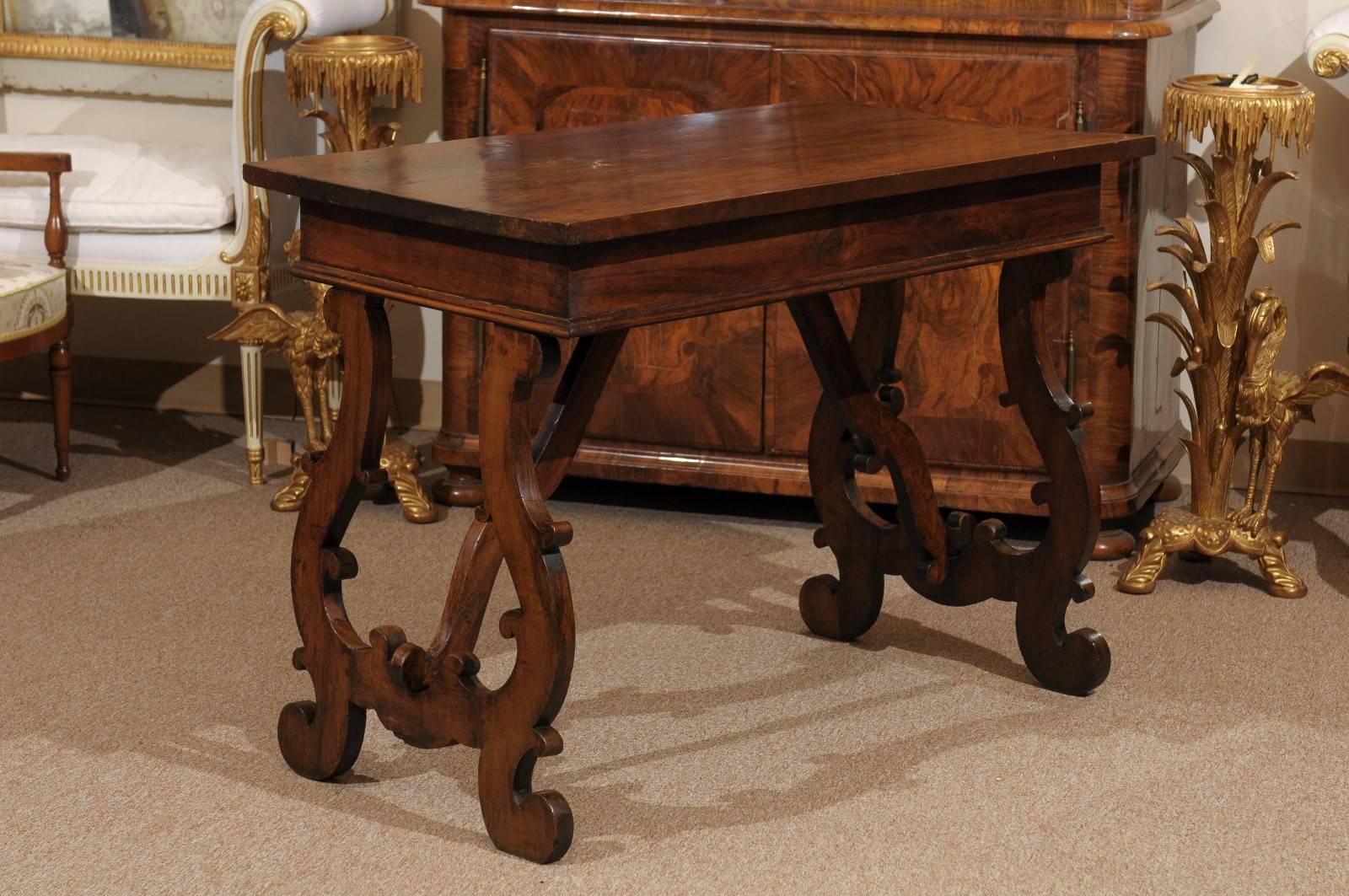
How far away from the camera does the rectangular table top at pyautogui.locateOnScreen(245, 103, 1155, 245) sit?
7.57ft

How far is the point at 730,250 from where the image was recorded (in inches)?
95.3

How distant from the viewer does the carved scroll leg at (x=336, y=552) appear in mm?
2645

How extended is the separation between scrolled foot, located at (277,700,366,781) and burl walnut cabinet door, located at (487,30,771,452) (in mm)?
1385

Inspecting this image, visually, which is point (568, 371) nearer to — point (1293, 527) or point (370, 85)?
point (370, 85)

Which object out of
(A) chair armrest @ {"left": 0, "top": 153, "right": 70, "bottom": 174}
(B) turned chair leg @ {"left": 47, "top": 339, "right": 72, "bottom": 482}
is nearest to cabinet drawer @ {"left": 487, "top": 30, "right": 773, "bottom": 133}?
(A) chair armrest @ {"left": 0, "top": 153, "right": 70, "bottom": 174}

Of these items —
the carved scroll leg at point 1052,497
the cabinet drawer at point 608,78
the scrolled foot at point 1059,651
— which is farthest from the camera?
the cabinet drawer at point 608,78

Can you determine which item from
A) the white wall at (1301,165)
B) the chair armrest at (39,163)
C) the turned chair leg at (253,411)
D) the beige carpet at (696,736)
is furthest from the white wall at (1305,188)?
the chair armrest at (39,163)

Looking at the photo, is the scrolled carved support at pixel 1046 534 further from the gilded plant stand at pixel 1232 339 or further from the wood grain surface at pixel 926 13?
the wood grain surface at pixel 926 13

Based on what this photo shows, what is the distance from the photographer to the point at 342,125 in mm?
4141

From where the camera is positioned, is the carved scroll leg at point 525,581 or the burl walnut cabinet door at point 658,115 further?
the burl walnut cabinet door at point 658,115

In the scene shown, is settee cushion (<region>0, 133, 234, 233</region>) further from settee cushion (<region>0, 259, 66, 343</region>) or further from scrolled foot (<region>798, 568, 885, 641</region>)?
scrolled foot (<region>798, 568, 885, 641</region>)

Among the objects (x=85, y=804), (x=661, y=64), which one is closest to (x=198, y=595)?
(x=85, y=804)

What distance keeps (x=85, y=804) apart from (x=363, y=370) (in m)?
0.77

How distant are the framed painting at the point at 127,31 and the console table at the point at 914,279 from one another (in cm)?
105
